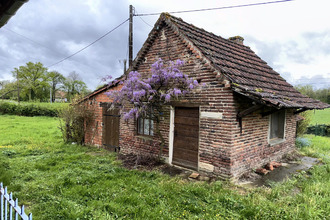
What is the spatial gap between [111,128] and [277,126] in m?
7.29

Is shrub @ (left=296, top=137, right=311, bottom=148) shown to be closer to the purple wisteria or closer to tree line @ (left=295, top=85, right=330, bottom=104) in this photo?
the purple wisteria

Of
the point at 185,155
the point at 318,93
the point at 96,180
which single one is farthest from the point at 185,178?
the point at 318,93

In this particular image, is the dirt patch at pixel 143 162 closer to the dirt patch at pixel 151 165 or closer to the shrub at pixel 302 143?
the dirt patch at pixel 151 165

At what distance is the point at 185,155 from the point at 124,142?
3.16 m

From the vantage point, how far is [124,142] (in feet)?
28.9

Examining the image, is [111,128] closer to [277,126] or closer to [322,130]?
[277,126]

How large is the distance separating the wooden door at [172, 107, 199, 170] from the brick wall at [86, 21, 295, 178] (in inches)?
10.7

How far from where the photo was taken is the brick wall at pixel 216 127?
226 inches

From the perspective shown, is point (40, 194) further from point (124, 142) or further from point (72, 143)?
point (72, 143)

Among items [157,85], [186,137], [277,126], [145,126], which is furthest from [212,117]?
[277,126]

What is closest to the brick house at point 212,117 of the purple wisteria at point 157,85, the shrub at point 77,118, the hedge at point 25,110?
the purple wisteria at point 157,85

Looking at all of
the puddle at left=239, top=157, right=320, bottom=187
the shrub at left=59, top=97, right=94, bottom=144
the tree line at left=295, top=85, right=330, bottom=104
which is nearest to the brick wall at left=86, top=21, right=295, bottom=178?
the puddle at left=239, top=157, right=320, bottom=187

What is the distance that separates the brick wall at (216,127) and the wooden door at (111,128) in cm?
171

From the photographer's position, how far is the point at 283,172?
668cm
